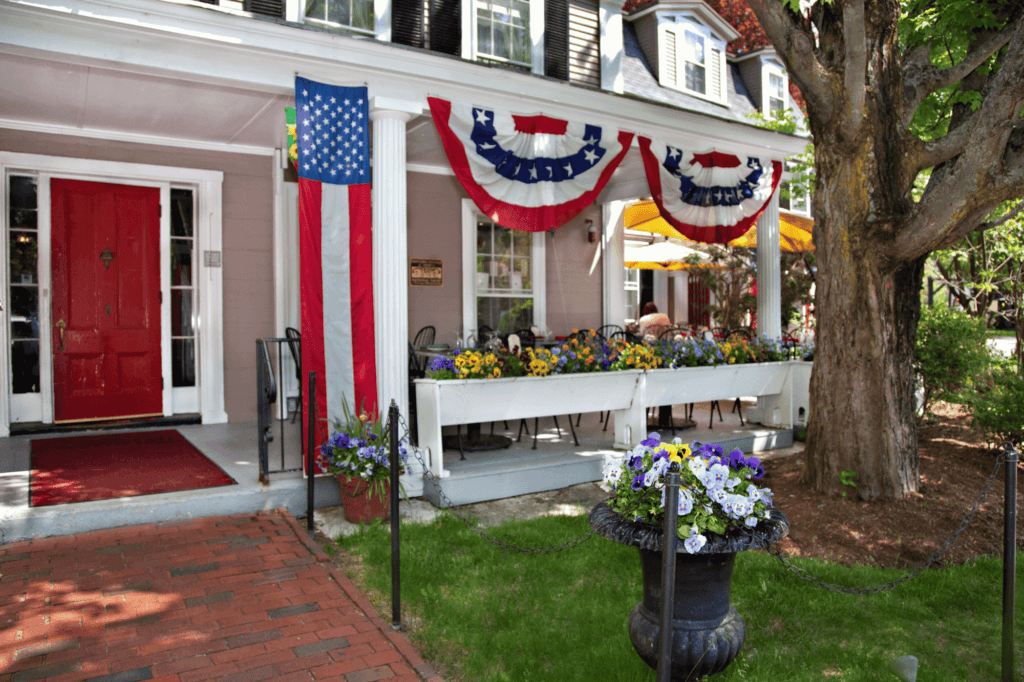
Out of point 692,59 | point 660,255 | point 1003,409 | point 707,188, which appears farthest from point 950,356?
point 692,59

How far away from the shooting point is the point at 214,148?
7.29 metres

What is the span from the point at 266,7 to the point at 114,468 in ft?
14.2

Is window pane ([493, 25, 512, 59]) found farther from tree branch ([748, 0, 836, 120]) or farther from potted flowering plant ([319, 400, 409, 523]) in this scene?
potted flowering plant ([319, 400, 409, 523])

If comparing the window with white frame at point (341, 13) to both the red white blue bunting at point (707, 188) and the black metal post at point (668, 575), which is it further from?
the black metal post at point (668, 575)

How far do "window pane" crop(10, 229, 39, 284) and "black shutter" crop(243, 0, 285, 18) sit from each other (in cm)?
297

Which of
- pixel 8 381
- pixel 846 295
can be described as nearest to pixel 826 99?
pixel 846 295

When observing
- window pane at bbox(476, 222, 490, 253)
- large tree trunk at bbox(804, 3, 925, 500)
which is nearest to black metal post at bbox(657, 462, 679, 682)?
large tree trunk at bbox(804, 3, 925, 500)

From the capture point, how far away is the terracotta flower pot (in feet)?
15.6

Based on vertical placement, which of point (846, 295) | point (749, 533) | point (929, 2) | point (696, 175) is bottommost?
point (749, 533)

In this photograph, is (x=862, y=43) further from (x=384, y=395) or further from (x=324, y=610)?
(x=324, y=610)

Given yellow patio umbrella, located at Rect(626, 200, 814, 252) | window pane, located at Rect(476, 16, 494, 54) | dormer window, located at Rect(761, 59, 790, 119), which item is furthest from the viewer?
dormer window, located at Rect(761, 59, 790, 119)

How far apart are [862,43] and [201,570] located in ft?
18.0

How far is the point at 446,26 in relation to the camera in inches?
301

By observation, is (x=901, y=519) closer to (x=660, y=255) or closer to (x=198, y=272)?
(x=198, y=272)
